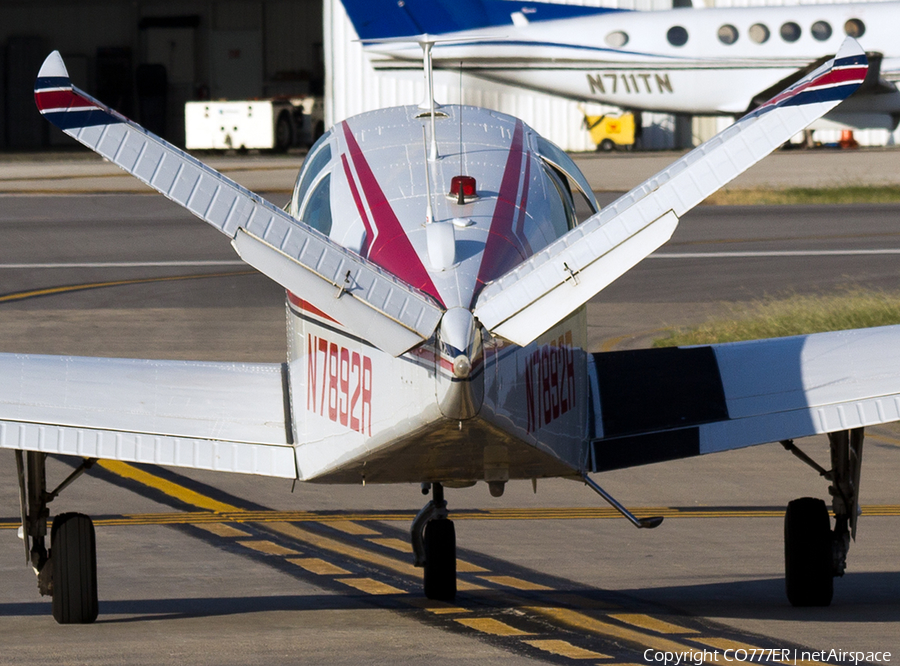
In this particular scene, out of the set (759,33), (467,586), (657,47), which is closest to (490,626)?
(467,586)

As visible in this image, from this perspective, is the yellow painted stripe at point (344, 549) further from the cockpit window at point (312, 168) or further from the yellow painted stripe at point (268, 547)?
the cockpit window at point (312, 168)

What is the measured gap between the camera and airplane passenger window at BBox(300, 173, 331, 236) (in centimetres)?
760

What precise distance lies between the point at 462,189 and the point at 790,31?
4500 centimetres

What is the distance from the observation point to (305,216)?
797 cm

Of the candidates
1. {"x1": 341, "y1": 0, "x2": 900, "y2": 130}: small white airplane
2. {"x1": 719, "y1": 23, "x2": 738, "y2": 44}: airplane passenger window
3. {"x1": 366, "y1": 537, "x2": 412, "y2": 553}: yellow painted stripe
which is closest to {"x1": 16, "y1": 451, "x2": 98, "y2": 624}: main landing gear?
{"x1": 366, "y1": 537, "x2": 412, "y2": 553}: yellow painted stripe

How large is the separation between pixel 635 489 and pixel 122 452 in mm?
6086

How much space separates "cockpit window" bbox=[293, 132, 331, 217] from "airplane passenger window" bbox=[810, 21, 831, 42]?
44.0m

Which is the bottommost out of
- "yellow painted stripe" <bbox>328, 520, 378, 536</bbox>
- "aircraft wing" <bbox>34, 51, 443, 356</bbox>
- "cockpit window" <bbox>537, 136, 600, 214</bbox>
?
"yellow painted stripe" <bbox>328, 520, 378, 536</bbox>

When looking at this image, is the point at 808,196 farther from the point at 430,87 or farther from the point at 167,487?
the point at 430,87

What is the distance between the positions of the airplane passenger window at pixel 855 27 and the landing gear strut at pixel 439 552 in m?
44.5

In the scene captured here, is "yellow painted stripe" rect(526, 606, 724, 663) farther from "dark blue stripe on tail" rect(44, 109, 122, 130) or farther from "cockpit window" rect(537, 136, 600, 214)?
"dark blue stripe on tail" rect(44, 109, 122, 130)

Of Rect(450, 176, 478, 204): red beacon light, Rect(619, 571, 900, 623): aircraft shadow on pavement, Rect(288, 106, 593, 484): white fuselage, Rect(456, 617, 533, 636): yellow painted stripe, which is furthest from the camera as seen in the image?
Rect(619, 571, 900, 623): aircraft shadow on pavement

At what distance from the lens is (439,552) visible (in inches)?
343

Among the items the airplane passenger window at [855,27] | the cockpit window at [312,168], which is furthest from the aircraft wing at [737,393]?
the airplane passenger window at [855,27]
